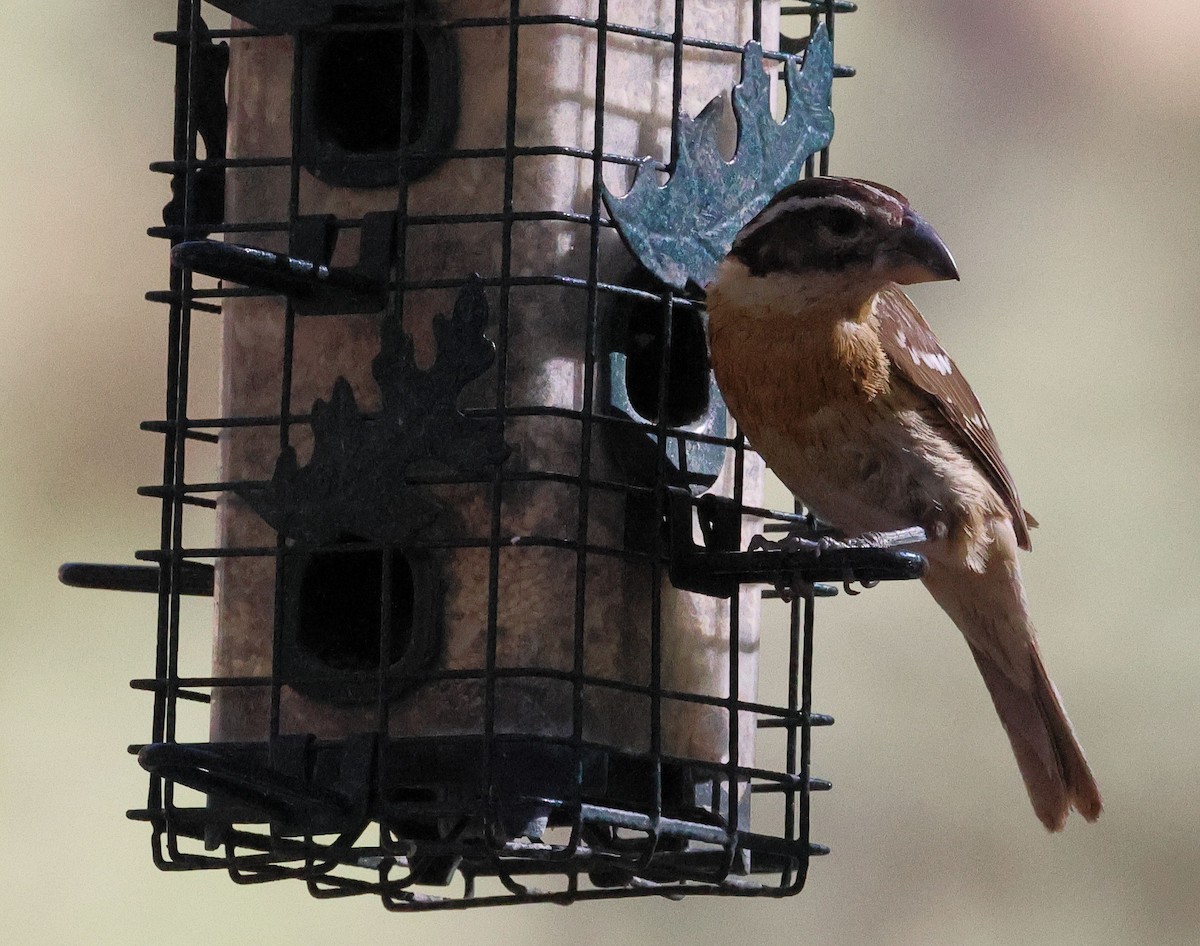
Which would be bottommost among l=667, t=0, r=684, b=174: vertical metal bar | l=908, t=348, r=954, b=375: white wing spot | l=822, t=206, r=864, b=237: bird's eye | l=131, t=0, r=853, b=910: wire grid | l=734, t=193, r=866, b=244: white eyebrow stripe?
l=131, t=0, r=853, b=910: wire grid

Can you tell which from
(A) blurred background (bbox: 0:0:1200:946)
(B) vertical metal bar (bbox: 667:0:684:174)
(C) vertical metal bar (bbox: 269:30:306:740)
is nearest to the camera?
(C) vertical metal bar (bbox: 269:30:306:740)

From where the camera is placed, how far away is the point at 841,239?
18.6 ft

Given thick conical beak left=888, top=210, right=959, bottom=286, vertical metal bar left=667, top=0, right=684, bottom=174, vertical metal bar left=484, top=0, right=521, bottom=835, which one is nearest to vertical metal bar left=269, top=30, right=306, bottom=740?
vertical metal bar left=484, top=0, right=521, bottom=835

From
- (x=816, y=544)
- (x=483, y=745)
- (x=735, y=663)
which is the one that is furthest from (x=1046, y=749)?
(x=483, y=745)

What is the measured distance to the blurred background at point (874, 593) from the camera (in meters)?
9.20

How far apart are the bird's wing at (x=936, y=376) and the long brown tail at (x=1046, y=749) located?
20.0 inches

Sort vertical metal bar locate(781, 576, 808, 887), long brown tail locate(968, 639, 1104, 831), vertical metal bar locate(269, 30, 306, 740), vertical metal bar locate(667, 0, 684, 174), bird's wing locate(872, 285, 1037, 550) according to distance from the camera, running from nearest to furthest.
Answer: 1. vertical metal bar locate(269, 30, 306, 740)
2. vertical metal bar locate(667, 0, 684, 174)
3. vertical metal bar locate(781, 576, 808, 887)
4. bird's wing locate(872, 285, 1037, 550)
5. long brown tail locate(968, 639, 1104, 831)

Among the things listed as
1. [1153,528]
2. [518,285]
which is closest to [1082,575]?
[1153,528]

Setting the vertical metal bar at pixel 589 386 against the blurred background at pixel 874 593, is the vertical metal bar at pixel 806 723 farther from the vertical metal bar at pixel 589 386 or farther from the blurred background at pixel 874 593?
the blurred background at pixel 874 593

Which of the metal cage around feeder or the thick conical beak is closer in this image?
the metal cage around feeder

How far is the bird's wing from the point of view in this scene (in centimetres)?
590

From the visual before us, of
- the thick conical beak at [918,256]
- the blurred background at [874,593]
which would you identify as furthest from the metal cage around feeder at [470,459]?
the blurred background at [874,593]

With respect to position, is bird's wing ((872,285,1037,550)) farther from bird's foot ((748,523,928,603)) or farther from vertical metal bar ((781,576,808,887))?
vertical metal bar ((781,576,808,887))

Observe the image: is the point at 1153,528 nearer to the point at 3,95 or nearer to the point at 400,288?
the point at 3,95
